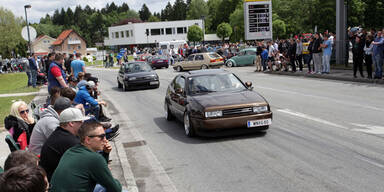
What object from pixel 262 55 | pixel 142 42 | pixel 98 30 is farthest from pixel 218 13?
pixel 262 55

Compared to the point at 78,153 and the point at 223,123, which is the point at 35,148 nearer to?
the point at 78,153

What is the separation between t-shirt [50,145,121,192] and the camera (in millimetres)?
3666

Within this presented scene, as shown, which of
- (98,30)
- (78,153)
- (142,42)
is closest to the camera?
(78,153)

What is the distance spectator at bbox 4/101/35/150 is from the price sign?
29.1 m

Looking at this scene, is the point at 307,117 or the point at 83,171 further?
the point at 307,117

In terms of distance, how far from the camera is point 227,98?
900 centimetres

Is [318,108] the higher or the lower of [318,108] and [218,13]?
the lower

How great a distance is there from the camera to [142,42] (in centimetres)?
11675

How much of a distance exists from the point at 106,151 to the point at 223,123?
13.8 ft

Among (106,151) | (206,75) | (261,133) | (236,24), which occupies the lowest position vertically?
(261,133)

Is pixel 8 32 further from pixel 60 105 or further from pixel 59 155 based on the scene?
pixel 59 155

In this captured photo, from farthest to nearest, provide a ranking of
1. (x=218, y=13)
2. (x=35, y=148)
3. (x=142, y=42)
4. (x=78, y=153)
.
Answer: (x=218, y=13) < (x=142, y=42) < (x=35, y=148) < (x=78, y=153)

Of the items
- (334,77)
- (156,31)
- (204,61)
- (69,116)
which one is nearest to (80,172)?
(69,116)

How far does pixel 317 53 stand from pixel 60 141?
18.5 meters
